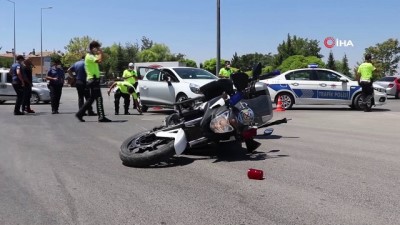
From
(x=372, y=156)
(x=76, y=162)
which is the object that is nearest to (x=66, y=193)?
(x=76, y=162)

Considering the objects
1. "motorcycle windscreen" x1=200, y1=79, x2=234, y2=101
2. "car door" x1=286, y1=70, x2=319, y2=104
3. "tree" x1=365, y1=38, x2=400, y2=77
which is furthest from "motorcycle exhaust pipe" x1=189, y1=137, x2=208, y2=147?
"tree" x1=365, y1=38, x2=400, y2=77

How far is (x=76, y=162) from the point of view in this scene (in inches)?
253

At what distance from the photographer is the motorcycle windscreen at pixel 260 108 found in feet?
21.8

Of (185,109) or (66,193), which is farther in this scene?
(185,109)

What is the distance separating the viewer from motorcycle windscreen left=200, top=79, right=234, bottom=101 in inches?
257

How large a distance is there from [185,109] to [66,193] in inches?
97.3

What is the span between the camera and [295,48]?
85375 mm

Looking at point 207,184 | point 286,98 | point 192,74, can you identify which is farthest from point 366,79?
point 207,184

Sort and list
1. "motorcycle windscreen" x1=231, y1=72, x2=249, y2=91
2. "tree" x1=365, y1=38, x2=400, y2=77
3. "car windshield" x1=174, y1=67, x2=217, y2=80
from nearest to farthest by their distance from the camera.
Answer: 1. "motorcycle windscreen" x1=231, y1=72, x2=249, y2=91
2. "car windshield" x1=174, y1=67, x2=217, y2=80
3. "tree" x1=365, y1=38, x2=400, y2=77

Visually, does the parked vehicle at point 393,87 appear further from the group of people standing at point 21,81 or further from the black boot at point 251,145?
the black boot at point 251,145

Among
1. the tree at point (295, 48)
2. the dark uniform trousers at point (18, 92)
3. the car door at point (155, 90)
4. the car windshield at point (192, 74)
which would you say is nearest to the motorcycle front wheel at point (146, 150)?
the car door at point (155, 90)

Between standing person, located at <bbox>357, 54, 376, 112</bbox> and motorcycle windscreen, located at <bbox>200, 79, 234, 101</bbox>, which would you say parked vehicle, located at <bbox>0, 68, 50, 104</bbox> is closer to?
standing person, located at <bbox>357, 54, 376, 112</bbox>

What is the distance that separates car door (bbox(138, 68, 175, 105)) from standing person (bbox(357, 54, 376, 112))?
6.11 m

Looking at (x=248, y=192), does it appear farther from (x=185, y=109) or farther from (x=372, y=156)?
(x=372, y=156)
